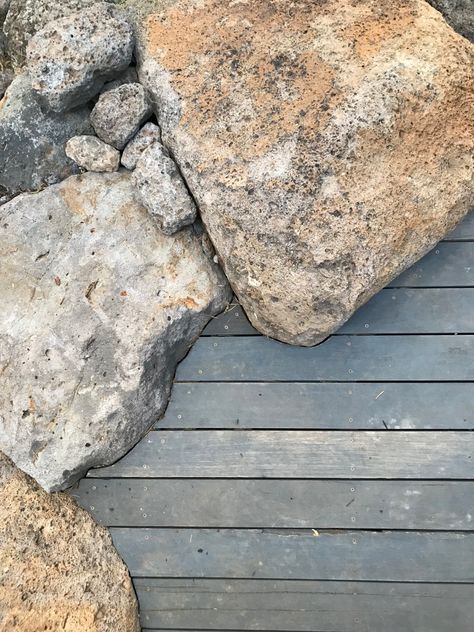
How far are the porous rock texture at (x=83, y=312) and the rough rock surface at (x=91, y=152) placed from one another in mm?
46

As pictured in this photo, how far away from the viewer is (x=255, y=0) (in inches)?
68.8

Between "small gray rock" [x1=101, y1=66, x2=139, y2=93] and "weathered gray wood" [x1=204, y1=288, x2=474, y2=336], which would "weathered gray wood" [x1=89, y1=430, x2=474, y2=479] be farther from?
"small gray rock" [x1=101, y1=66, x2=139, y2=93]

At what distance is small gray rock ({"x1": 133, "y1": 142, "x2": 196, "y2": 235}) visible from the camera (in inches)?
70.1

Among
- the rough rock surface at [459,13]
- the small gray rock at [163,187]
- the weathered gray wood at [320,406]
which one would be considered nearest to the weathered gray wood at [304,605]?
the weathered gray wood at [320,406]

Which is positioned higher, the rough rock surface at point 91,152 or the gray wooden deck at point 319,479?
the rough rock surface at point 91,152

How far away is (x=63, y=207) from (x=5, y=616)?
4.05 ft

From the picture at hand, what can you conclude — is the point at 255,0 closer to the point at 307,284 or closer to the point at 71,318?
the point at 307,284

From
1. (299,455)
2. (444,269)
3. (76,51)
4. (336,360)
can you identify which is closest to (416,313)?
(444,269)

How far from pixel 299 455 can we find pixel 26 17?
1.57 m

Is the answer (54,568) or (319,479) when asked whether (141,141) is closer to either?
(319,479)

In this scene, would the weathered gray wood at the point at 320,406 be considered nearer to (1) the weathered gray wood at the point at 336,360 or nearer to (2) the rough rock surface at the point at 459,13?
(1) the weathered gray wood at the point at 336,360

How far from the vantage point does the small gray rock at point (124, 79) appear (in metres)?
1.86

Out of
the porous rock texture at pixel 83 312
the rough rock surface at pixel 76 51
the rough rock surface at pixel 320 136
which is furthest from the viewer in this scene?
the porous rock texture at pixel 83 312

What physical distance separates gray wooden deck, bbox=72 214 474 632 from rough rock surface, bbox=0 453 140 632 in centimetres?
6
